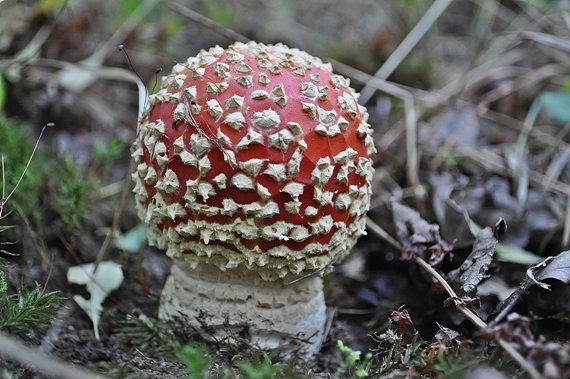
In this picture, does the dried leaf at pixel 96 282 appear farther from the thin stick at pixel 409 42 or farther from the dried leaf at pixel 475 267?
the thin stick at pixel 409 42

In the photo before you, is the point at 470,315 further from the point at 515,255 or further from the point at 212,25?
the point at 212,25

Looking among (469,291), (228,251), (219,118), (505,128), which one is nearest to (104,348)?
(228,251)

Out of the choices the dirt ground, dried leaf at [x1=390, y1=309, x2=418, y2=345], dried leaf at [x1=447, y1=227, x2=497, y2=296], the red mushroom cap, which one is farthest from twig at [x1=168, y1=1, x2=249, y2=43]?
dried leaf at [x1=390, y1=309, x2=418, y2=345]

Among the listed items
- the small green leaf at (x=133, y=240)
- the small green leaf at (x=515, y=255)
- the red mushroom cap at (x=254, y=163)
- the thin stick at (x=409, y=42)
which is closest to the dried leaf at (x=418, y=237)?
the small green leaf at (x=515, y=255)

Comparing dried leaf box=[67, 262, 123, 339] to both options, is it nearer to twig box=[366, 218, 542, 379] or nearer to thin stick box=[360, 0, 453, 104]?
twig box=[366, 218, 542, 379]

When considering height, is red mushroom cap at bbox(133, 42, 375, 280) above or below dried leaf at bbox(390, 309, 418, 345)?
above

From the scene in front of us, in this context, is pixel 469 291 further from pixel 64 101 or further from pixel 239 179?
pixel 64 101

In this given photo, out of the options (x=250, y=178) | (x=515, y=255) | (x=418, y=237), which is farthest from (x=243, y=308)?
(x=515, y=255)
